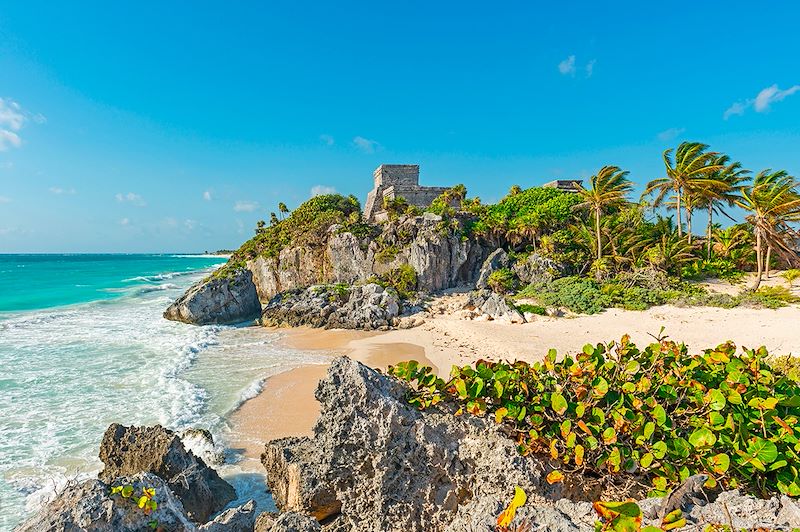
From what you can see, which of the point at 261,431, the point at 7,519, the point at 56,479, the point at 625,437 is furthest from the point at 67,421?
the point at 625,437

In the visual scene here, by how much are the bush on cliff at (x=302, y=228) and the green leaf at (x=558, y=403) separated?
23.4 metres

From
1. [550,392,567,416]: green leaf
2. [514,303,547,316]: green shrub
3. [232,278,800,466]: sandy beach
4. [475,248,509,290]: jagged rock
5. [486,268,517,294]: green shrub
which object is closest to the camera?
[550,392,567,416]: green leaf

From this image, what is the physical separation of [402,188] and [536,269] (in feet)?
45.1

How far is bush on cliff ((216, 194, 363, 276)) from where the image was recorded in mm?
27219

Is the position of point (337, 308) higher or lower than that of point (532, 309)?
lower


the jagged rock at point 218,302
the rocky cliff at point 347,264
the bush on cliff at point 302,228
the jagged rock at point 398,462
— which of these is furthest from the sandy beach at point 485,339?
the bush on cliff at point 302,228

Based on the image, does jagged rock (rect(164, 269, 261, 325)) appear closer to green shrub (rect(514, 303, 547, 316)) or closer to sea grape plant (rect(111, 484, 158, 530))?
green shrub (rect(514, 303, 547, 316))

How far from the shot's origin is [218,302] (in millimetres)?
21797

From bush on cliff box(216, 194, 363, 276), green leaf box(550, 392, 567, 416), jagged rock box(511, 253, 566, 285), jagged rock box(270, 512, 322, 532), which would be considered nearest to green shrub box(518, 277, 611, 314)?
jagged rock box(511, 253, 566, 285)

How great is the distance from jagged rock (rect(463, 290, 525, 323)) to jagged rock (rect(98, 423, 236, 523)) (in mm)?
13725

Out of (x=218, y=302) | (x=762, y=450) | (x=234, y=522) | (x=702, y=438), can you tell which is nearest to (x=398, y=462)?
(x=234, y=522)

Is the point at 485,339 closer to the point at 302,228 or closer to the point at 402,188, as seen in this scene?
the point at 302,228

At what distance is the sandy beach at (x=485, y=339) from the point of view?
9.12 m

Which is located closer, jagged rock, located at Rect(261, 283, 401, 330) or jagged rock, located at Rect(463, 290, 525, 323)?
jagged rock, located at Rect(463, 290, 525, 323)
